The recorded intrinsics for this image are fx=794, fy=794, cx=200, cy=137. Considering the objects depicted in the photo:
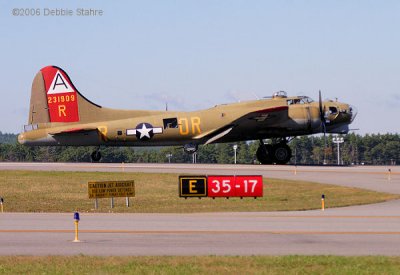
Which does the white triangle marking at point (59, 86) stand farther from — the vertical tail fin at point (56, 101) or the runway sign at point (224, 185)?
the runway sign at point (224, 185)

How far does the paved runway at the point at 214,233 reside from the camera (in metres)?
21.6

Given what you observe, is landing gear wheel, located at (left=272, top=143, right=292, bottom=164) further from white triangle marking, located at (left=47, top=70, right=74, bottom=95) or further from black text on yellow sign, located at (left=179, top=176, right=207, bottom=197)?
black text on yellow sign, located at (left=179, top=176, right=207, bottom=197)

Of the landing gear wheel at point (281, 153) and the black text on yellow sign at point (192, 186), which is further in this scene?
the landing gear wheel at point (281, 153)

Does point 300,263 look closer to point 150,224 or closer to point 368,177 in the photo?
point 150,224

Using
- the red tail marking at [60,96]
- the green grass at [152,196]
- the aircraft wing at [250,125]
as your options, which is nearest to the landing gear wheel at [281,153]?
the aircraft wing at [250,125]

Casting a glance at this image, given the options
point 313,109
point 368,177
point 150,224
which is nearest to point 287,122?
point 313,109

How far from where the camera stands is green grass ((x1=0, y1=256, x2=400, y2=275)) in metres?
18.2

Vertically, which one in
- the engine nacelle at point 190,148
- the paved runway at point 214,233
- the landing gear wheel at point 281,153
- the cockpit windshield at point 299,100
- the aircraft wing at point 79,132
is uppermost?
the cockpit windshield at point 299,100

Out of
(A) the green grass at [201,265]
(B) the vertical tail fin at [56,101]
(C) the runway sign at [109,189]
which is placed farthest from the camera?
(B) the vertical tail fin at [56,101]

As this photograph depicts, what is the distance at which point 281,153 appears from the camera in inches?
2431

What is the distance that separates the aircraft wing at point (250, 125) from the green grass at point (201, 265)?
39.9 metres

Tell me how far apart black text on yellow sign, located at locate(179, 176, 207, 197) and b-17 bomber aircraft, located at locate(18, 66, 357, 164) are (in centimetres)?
1908

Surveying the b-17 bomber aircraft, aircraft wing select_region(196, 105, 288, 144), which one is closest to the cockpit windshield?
the b-17 bomber aircraft

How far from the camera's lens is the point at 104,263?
63.0 ft
